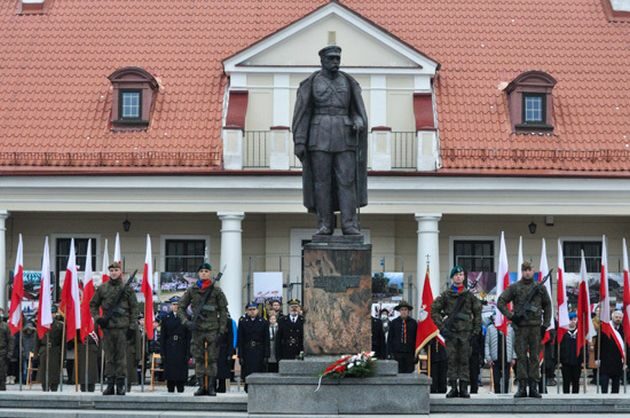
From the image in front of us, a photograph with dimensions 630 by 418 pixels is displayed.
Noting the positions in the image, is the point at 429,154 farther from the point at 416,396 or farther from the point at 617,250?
the point at 416,396

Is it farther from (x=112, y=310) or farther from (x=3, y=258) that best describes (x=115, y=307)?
(x=3, y=258)

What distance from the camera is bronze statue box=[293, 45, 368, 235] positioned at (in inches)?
728

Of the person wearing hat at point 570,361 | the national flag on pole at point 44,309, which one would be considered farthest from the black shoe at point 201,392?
the person wearing hat at point 570,361

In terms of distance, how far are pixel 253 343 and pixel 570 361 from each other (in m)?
5.00

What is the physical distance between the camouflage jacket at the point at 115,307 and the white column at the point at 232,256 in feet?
38.2

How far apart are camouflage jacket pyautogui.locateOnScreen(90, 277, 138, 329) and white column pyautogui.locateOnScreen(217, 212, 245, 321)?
1163cm

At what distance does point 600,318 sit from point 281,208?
9.67 metres

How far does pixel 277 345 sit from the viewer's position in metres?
23.9

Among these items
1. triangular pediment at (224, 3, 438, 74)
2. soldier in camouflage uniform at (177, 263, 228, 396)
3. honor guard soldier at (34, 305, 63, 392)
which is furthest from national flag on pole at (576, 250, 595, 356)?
triangular pediment at (224, 3, 438, 74)

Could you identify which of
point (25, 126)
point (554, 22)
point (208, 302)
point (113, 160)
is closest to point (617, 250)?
point (554, 22)

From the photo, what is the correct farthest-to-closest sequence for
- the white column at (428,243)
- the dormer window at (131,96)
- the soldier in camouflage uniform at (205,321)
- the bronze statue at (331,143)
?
the dormer window at (131,96)
the white column at (428,243)
the soldier in camouflage uniform at (205,321)
the bronze statue at (331,143)

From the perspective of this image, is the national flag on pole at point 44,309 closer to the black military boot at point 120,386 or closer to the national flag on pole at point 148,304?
the national flag on pole at point 148,304

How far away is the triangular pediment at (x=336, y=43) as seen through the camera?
3266cm

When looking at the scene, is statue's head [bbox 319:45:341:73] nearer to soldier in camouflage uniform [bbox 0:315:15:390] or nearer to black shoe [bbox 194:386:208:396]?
black shoe [bbox 194:386:208:396]
